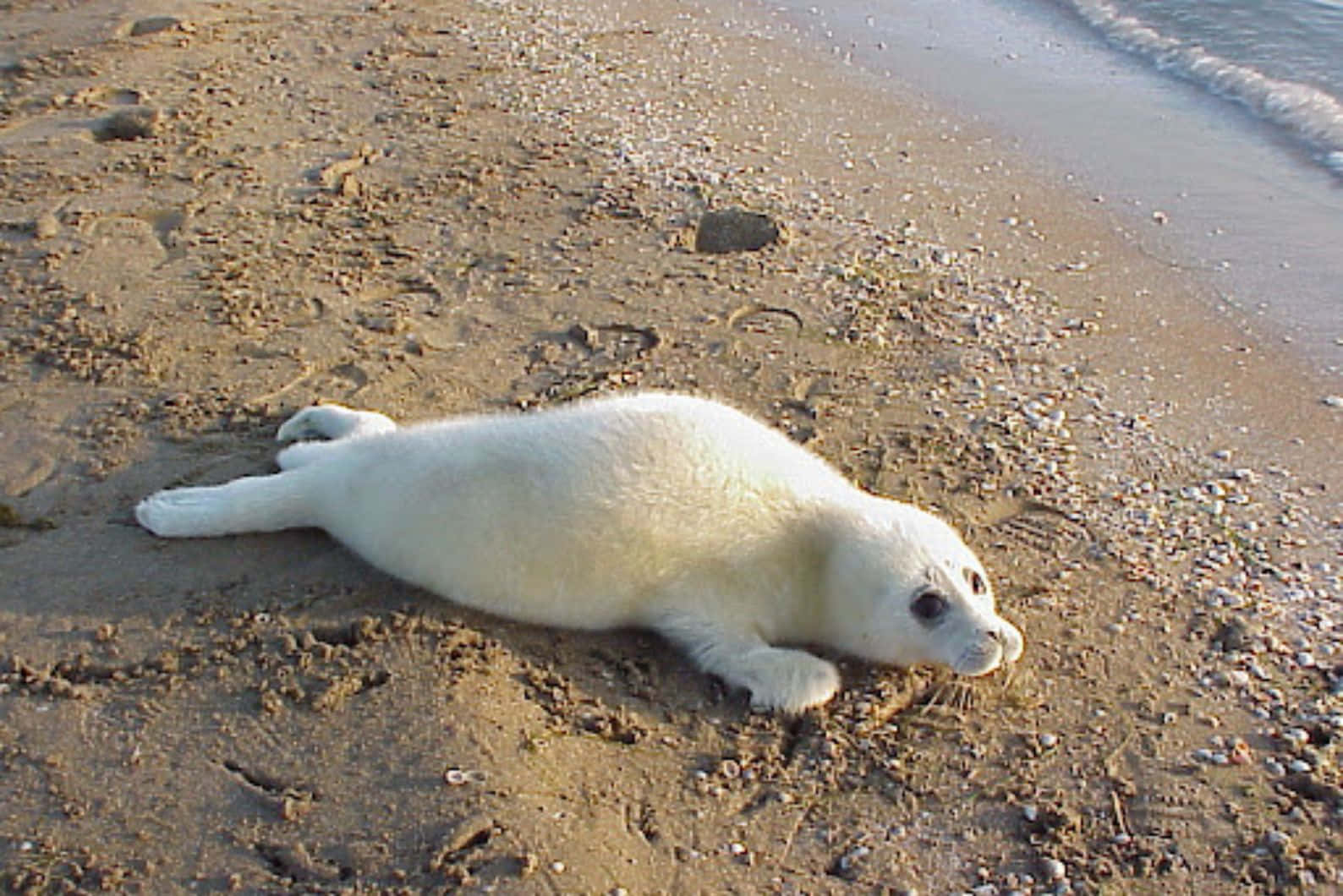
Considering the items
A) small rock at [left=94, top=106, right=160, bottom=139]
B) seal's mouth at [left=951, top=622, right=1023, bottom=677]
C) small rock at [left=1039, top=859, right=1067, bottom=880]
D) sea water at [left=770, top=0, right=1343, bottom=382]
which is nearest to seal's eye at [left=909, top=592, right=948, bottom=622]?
A: seal's mouth at [left=951, top=622, right=1023, bottom=677]

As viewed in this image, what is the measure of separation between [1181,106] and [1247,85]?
0.71m

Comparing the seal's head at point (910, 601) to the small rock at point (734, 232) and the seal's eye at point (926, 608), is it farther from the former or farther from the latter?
the small rock at point (734, 232)

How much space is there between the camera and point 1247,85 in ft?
31.5

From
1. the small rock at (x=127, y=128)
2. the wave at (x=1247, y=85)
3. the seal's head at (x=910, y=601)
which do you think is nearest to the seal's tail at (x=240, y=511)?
the seal's head at (x=910, y=601)

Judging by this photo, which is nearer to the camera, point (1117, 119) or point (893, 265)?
point (893, 265)

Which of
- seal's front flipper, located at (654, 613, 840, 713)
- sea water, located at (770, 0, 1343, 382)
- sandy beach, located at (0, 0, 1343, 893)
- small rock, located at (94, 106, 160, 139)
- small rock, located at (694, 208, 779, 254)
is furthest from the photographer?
small rock, located at (94, 106, 160, 139)

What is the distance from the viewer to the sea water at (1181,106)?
6.89 metres

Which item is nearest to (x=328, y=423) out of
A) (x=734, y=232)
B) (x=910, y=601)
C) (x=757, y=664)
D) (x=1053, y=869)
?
(x=757, y=664)

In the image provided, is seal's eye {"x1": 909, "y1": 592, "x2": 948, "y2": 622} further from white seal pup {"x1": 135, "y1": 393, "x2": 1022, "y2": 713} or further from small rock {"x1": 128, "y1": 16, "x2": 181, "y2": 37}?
small rock {"x1": 128, "y1": 16, "x2": 181, "y2": 37}

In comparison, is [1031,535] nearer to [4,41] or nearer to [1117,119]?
[1117,119]

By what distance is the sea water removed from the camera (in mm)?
A: 6895

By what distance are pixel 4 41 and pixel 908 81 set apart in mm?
6441

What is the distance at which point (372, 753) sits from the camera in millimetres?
3414

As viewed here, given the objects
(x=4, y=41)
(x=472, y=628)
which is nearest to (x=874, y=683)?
(x=472, y=628)
